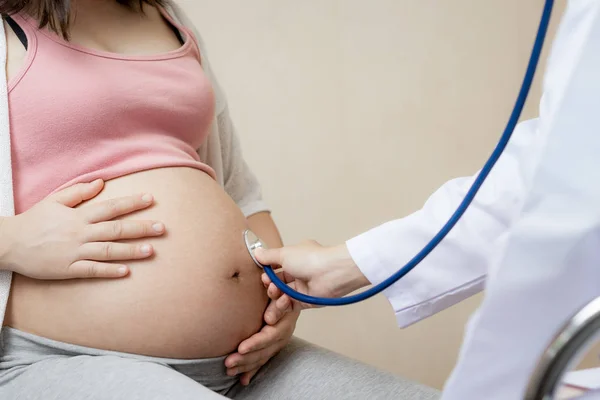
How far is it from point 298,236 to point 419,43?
2.12 ft

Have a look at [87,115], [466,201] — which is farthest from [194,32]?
[466,201]

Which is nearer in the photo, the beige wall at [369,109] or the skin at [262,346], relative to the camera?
the skin at [262,346]

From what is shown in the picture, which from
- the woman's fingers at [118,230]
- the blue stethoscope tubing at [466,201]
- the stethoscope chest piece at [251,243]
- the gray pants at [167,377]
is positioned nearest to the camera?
the blue stethoscope tubing at [466,201]

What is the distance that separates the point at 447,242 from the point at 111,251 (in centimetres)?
42

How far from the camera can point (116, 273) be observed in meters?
0.85

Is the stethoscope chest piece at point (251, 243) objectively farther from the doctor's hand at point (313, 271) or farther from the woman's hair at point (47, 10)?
the woman's hair at point (47, 10)

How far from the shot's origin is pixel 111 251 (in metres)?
0.85

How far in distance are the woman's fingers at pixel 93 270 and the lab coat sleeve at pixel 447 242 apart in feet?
0.98

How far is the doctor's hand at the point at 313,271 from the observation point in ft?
2.84

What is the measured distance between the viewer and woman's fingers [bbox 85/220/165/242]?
0.86 metres

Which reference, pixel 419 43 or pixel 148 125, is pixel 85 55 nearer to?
pixel 148 125

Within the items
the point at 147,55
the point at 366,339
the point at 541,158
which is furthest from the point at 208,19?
the point at 541,158

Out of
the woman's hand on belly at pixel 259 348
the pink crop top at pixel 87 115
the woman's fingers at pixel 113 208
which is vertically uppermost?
the pink crop top at pixel 87 115

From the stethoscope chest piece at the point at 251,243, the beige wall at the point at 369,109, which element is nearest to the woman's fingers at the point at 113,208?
the stethoscope chest piece at the point at 251,243
